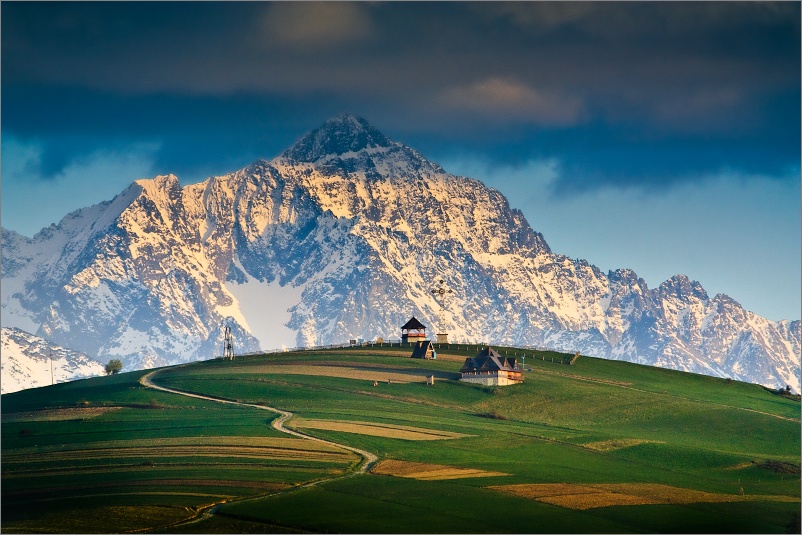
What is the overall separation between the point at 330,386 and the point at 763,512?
75959 mm

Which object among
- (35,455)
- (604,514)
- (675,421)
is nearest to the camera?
(604,514)

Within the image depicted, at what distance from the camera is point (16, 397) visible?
588 ft

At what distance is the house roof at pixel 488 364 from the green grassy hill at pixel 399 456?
340 cm

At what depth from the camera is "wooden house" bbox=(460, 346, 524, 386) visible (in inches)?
7269

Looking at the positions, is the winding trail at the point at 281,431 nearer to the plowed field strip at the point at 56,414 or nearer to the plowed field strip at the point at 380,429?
the plowed field strip at the point at 380,429

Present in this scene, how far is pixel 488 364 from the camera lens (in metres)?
186

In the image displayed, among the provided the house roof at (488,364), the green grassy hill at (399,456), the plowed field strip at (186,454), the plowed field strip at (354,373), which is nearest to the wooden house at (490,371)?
the house roof at (488,364)

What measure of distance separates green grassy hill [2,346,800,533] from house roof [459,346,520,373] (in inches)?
134

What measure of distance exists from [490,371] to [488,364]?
1307 mm

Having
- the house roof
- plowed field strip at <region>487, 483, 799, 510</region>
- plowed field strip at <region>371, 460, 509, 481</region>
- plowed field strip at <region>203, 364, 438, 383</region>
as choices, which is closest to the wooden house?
the house roof

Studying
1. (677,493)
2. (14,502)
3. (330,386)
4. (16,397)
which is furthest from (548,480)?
(16,397)

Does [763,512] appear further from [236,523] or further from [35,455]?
[35,455]

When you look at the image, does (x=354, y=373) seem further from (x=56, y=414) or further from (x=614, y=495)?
(x=614, y=495)

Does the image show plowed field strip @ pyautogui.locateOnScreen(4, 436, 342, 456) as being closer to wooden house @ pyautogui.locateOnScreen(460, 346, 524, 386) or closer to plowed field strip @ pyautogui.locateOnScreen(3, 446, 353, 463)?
plowed field strip @ pyautogui.locateOnScreen(3, 446, 353, 463)
